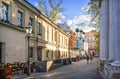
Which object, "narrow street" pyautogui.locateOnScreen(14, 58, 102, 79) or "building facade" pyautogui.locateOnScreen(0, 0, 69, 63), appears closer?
"narrow street" pyautogui.locateOnScreen(14, 58, 102, 79)

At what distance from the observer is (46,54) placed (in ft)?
121

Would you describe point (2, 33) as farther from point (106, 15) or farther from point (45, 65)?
point (106, 15)

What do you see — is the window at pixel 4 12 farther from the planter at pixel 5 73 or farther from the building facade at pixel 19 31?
the planter at pixel 5 73

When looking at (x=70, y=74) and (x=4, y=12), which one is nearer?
(x=70, y=74)

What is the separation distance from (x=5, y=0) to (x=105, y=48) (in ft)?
29.8

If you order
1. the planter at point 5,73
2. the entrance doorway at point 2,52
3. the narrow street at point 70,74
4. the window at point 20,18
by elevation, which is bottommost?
the narrow street at point 70,74

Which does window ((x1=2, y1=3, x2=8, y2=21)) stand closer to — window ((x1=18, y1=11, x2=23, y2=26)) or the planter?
window ((x1=18, y1=11, x2=23, y2=26))

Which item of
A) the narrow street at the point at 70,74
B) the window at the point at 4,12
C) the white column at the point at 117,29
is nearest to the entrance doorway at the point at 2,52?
the window at the point at 4,12

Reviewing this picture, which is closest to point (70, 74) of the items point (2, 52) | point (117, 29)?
point (2, 52)

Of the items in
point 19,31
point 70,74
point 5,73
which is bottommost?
point 70,74

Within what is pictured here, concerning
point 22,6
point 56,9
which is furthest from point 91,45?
point 22,6

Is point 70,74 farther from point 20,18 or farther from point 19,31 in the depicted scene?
point 20,18

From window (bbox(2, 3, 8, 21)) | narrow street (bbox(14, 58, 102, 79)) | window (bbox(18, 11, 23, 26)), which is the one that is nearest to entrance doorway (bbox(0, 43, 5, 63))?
window (bbox(2, 3, 8, 21))

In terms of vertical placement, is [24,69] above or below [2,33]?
below
